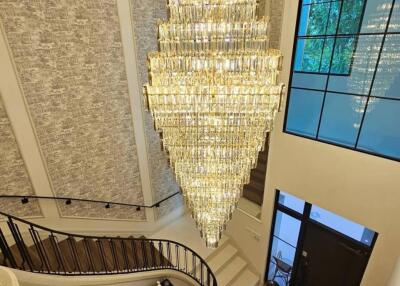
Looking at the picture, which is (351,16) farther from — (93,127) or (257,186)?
(93,127)

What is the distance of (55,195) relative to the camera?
440 centimetres

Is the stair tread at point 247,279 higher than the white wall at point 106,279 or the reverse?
the reverse

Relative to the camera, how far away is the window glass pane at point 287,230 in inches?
207

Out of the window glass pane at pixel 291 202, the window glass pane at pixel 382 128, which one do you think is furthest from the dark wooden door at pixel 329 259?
the window glass pane at pixel 382 128

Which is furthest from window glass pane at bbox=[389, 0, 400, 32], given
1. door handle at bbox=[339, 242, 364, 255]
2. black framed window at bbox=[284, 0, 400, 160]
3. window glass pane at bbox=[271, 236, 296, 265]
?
window glass pane at bbox=[271, 236, 296, 265]

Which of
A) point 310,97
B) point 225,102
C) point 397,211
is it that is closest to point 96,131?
point 225,102

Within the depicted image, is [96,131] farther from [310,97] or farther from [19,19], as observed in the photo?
[310,97]

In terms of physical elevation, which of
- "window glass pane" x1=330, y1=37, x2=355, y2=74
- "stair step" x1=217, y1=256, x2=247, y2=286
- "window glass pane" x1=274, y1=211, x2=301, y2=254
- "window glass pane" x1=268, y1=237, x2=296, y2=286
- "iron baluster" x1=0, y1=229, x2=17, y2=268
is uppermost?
"window glass pane" x1=330, y1=37, x2=355, y2=74

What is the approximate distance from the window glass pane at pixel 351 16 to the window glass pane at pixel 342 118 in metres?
0.94

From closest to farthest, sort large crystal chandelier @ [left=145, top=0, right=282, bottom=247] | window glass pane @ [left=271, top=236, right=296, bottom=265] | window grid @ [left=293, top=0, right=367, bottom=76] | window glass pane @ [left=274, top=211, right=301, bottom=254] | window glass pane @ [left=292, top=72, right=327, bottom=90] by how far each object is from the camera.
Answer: large crystal chandelier @ [left=145, top=0, right=282, bottom=247] → window grid @ [left=293, top=0, right=367, bottom=76] → window glass pane @ [left=292, top=72, right=327, bottom=90] → window glass pane @ [left=274, top=211, right=301, bottom=254] → window glass pane @ [left=271, top=236, right=296, bottom=265]

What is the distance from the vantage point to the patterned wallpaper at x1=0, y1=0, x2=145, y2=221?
3.60 m

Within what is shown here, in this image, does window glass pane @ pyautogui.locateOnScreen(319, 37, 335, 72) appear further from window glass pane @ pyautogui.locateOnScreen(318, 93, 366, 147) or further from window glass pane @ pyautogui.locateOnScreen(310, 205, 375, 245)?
window glass pane @ pyautogui.locateOnScreen(310, 205, 375, 245)

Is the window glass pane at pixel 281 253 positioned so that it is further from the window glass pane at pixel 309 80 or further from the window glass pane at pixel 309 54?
the window glass pane at pixel 309 54

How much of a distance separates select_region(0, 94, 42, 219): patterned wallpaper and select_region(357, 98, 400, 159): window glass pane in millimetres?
5376
